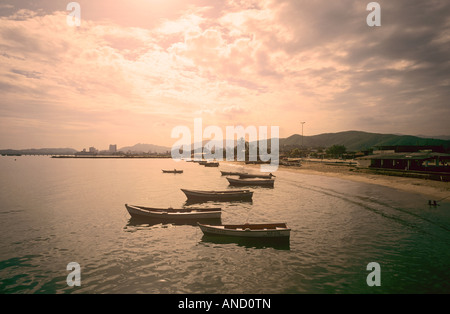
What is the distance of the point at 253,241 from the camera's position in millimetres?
24500

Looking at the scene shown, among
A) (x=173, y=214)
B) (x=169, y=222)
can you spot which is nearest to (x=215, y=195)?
(x=169, y=222)

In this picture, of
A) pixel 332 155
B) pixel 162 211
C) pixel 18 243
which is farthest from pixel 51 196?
pixel 332 155

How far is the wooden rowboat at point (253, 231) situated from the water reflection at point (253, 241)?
66cm

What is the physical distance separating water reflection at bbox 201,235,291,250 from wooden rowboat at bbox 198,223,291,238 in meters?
0.66

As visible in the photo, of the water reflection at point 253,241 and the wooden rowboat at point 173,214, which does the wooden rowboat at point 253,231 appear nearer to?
the water reflection at point 253,241

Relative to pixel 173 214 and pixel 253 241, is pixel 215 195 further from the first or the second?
pixel 253 241

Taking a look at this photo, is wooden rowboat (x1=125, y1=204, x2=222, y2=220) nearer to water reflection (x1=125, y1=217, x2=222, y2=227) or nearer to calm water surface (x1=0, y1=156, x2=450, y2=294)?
water reflection (x1=125, y1=217, x2=222, y2=227)

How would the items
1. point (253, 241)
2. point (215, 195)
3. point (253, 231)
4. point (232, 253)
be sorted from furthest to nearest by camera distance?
point (215, 195), point (253, 241), point (253, 231), point (232, 253)

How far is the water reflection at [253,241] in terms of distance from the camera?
23.5 m

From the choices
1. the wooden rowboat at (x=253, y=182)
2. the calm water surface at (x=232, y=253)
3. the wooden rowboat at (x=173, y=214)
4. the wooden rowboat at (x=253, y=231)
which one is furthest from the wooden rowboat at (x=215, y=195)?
the wooden rowboat at (x=253, y=231)

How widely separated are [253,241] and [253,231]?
61.2 inches

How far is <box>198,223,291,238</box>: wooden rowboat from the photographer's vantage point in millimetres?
23500
